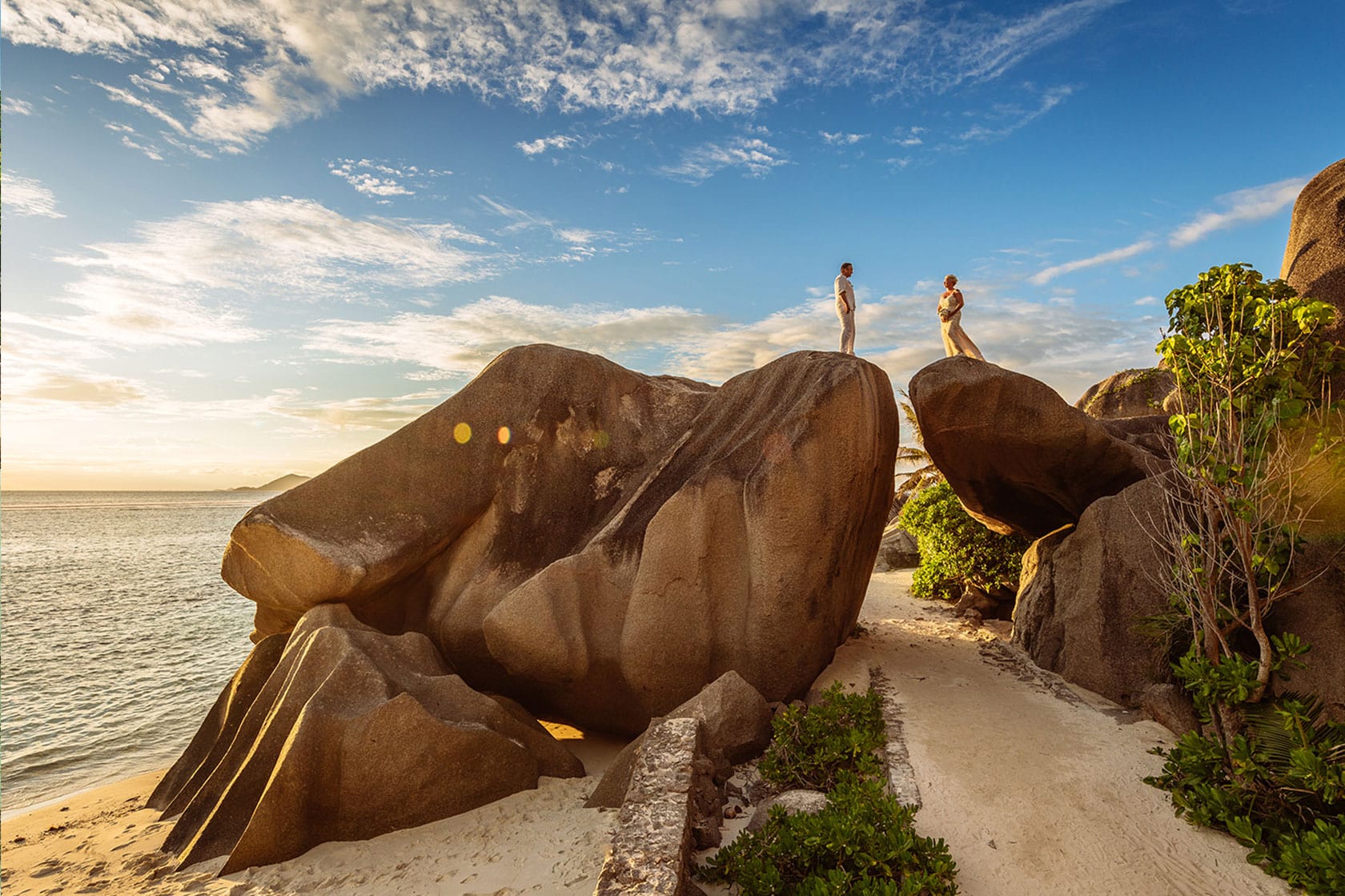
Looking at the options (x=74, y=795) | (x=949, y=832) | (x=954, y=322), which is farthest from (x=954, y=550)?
(x=74, y=795)

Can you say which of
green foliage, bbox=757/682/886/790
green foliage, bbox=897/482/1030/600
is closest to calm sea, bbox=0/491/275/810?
green foliage, bbox=757/682/886/790

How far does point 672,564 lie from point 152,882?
657 centimetres

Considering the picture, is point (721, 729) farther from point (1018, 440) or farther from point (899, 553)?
point (899, 553)

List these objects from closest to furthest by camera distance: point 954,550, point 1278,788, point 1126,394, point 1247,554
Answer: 1. point 1278,788
2. point 1247,554
3. point 954,550
4. point 1126,394

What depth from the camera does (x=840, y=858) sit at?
212 inches

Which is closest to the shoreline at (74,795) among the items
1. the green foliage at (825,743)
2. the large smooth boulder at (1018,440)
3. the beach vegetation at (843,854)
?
the green foliage at (825,743)

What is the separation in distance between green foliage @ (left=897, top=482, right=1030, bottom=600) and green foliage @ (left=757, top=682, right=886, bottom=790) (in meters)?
7.98

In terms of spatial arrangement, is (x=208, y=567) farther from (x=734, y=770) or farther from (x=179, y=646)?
(x=734, y=770)

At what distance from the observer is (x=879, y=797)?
6.21 metres

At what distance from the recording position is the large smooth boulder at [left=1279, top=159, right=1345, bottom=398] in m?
9.42

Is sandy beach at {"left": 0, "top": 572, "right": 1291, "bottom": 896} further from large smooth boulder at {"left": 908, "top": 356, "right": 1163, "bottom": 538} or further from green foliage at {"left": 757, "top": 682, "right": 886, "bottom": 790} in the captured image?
large smooth boulder at {"left": 908, "top": 356, "right": 1163, "bottom": 538}

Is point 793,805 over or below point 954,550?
below

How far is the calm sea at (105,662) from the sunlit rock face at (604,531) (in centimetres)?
398

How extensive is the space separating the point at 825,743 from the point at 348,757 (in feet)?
17.0
